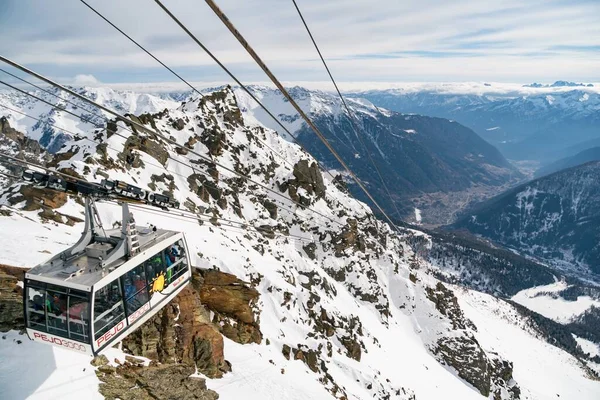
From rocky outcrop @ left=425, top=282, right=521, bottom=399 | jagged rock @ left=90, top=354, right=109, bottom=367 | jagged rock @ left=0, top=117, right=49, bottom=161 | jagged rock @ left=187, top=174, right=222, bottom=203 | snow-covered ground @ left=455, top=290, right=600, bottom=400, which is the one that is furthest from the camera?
jagged rock @ left=0, top=117, right=49, bottom=161

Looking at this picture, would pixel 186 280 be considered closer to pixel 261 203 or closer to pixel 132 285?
pixel 132 285

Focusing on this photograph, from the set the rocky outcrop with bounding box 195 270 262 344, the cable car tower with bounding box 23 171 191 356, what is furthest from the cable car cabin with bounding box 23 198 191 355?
the rocky outcrop with bounding box 195 270 262 344

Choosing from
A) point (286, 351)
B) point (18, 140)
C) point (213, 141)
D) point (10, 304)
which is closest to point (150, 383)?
point (10, 304)

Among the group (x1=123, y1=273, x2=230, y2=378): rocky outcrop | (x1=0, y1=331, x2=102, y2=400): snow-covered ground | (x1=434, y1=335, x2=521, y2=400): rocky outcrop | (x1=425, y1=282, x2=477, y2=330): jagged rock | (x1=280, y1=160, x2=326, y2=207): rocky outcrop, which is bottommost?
(x1=434, y1=335, x2=521, y2=400): rocky outcrop

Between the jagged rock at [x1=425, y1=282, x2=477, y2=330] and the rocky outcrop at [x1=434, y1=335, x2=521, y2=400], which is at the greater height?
the jagged rock at [x1=425, y1=282, x2=477, y2=330]

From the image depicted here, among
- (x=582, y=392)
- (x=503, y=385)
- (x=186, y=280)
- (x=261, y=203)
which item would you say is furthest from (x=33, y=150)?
(x=582, y=392)

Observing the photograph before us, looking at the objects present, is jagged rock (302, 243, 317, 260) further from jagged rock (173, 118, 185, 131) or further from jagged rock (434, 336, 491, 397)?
jagged rock (173, 118, 185, 131)

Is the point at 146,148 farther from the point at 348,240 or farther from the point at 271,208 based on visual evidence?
the point at 348,240
